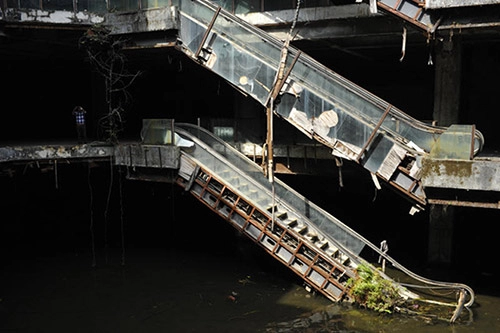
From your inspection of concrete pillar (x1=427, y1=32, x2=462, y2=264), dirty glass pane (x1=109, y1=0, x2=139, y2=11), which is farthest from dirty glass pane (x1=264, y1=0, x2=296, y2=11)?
concrete pillar (x1=427, y1=32, x2=462, y2=264)

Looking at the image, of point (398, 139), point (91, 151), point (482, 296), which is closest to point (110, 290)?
point (91, 151)

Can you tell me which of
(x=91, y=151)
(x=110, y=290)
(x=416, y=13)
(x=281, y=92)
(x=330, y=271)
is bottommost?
(x=110, y=290)

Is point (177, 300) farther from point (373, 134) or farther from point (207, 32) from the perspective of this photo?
point (207, 32)

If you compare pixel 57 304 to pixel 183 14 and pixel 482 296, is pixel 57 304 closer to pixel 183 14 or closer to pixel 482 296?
pixel 183 14

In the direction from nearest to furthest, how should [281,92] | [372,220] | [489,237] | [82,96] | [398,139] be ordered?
1. [398,139]
2. [281,92]
3. [489,237]
4. [372,220]
5. [82,96]

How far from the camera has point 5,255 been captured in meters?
18.4

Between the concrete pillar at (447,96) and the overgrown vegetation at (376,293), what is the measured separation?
4.85 m

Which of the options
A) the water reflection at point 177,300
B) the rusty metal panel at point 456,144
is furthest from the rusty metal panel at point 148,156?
the rusty metal panel at point 456,144

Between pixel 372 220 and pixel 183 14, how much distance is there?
43.1 feet

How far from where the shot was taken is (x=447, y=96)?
53.8 feet

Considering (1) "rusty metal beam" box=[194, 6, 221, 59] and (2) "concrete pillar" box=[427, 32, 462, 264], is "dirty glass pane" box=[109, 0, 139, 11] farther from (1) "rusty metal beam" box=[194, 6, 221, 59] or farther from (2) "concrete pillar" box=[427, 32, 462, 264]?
(2) "concrete pillar" box=[427, 32, 462, 264]

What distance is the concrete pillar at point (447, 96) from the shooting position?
1621 centimetres

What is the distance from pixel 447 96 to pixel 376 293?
754 centimetres

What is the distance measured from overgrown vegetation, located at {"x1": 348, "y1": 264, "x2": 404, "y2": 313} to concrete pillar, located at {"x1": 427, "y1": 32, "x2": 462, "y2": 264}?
485 cm
